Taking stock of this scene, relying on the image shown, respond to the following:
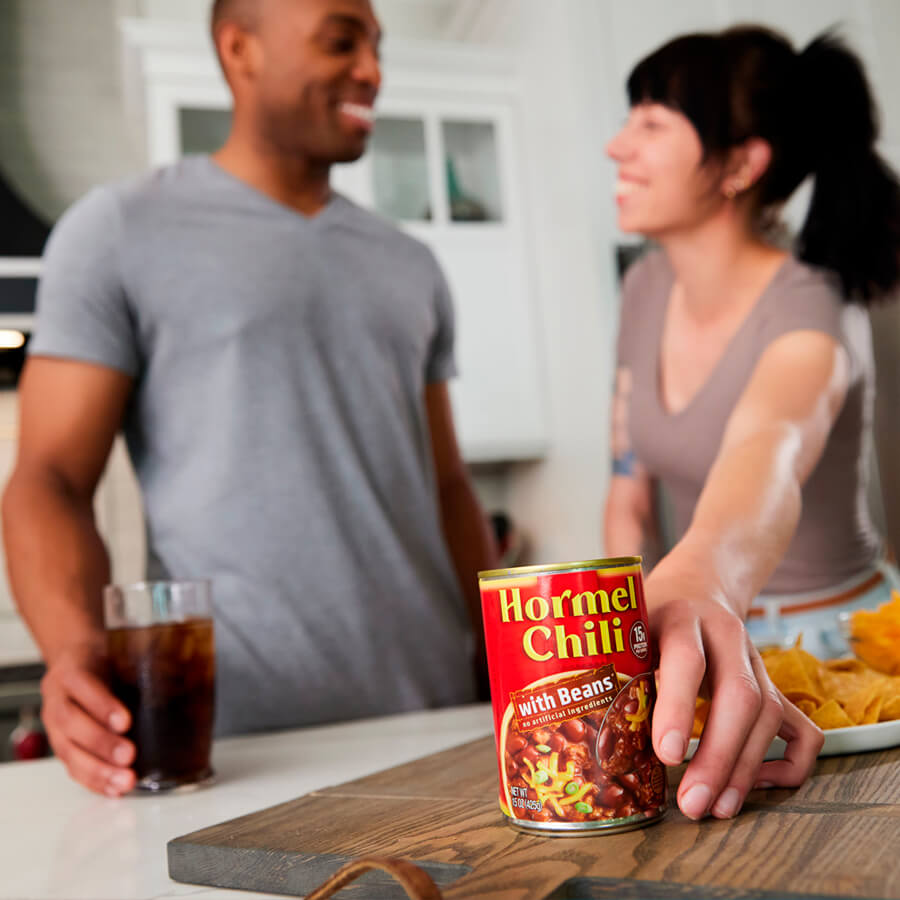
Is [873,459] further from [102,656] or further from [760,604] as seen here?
[102,656]

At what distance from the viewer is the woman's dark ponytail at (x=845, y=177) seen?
1384 millimetres

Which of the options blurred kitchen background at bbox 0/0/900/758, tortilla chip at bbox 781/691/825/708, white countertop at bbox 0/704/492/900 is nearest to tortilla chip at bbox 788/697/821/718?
tortilla chip at bbox 781/691/825/708

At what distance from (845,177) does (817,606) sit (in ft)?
2.07

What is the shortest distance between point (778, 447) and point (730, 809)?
0.48m

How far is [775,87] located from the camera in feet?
4.75

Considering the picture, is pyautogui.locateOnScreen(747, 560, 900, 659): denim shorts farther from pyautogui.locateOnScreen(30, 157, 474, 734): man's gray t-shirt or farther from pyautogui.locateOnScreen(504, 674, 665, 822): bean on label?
pyautogui.locateOnScreen(504, 674, 665, 822): bean on label

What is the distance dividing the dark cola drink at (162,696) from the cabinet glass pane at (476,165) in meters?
2.54

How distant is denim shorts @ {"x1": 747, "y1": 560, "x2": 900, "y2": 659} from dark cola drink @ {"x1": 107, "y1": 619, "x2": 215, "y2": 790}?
2.56 feet

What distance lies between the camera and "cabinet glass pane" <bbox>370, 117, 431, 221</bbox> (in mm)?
3082

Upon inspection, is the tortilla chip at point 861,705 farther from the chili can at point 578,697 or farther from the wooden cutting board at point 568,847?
the chili can at point 578,697

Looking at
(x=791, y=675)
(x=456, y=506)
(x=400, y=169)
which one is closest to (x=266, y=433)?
(x=456, y=506)

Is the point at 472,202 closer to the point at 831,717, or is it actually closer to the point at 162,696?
the point at 162,696

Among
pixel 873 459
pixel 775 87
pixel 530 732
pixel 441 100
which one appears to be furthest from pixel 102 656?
pixel 441 100

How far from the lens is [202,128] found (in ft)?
9.46
